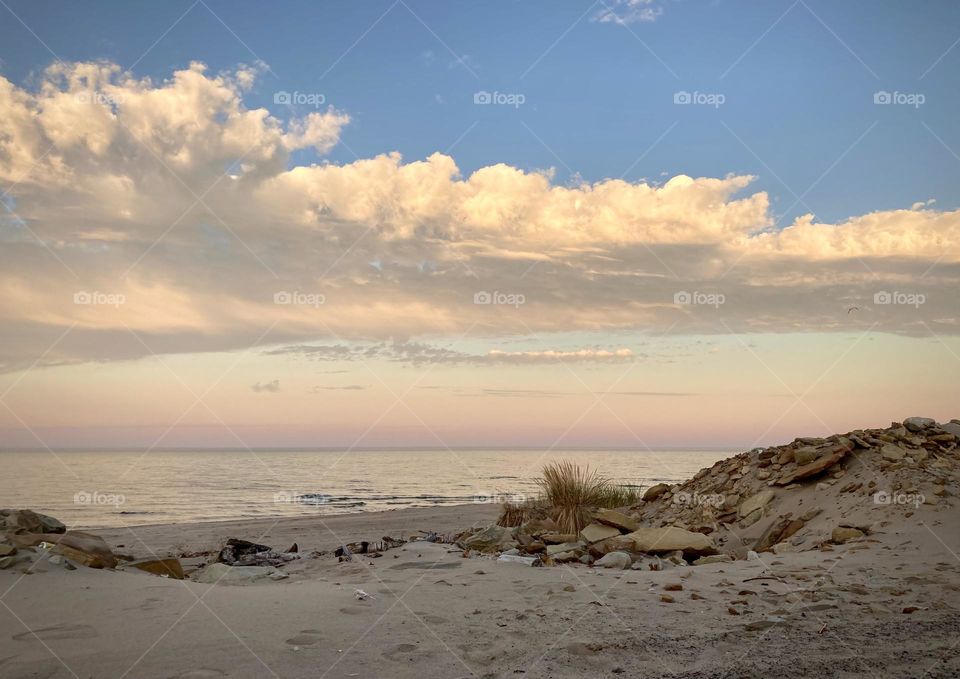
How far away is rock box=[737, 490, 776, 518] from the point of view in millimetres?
10062

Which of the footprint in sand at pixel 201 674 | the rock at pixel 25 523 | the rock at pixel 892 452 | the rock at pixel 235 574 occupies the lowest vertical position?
the rock at pixel 235 574

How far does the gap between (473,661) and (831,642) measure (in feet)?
7.42

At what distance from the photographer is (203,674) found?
3523 mm

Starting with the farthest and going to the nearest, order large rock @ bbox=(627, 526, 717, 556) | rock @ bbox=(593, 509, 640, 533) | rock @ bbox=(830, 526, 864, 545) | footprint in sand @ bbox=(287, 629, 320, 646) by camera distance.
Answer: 1. rock @ bbox=(593, 509, 640, 533)
2. rock @ bbox=(830, 526, 864, 545)
3. large rock @ bbox=(627, 526, 717, 556)
4. footprint in sand @ bbox=(287, 629, 320, 646)

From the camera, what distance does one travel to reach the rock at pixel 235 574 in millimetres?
6672

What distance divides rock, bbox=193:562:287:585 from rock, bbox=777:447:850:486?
7544 millimetres

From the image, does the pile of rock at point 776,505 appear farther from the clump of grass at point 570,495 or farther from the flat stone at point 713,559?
the clump of grass at point 570,495

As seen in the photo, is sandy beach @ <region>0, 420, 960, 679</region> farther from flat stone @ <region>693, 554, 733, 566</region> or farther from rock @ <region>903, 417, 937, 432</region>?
rock @ <region>903, 417, 937, 432</region>

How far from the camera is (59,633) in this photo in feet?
13.8

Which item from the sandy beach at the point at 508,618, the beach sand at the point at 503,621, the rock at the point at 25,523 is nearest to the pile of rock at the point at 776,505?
the sandy beach at the point at 508,618

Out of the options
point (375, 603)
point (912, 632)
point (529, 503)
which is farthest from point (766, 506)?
point (375, 603)

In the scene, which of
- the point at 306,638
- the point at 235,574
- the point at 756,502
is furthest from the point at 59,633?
the point at 756,502

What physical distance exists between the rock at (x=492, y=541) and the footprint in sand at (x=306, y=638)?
367 centimetres

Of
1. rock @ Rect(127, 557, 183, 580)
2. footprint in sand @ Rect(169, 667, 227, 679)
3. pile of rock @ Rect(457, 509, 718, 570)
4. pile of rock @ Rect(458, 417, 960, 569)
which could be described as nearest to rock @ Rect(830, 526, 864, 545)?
pile of rock @ Rect(458, 417, 960, 569)
